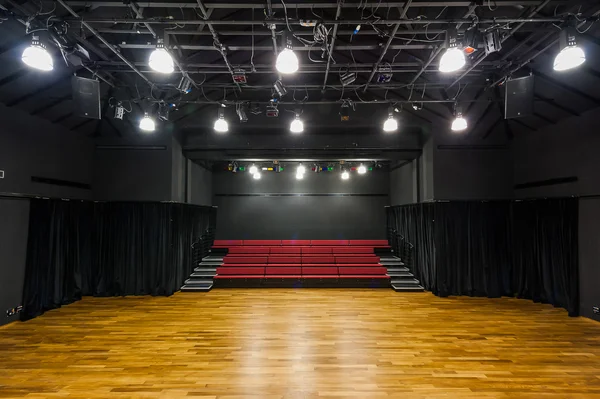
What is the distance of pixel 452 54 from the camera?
3.59m

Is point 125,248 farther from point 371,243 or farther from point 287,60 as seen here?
point 371,243

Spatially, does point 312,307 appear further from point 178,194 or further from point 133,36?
point 133,36

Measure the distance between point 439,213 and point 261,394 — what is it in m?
5.66

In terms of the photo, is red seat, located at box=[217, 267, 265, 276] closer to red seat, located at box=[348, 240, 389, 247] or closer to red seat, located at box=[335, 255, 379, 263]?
red seat, located at box=[335, 255, 379, 263]

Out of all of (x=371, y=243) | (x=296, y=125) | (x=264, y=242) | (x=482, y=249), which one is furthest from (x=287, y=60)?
(x=371, y=243)

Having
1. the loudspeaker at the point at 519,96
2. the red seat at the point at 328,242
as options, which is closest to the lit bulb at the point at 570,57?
the loudspeaker at the point at 519,96

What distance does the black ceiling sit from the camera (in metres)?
3.70

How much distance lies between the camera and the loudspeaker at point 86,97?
4594 mm

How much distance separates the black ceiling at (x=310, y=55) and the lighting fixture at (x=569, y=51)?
1.28 ft

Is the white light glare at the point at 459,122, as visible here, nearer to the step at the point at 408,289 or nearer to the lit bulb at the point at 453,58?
the lit bulb at the point at 453,58

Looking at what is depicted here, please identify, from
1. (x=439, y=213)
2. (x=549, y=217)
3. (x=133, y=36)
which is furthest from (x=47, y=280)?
(x=549, y=217)

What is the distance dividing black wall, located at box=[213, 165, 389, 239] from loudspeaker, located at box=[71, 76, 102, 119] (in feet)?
21.0

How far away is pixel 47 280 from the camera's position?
18.6 feet

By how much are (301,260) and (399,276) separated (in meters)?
2.87
